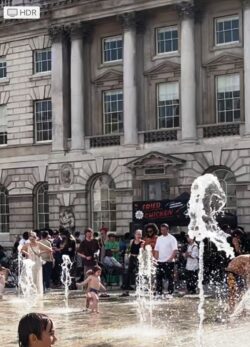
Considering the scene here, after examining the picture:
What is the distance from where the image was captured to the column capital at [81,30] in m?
36.8

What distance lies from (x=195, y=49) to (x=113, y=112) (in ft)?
16.9

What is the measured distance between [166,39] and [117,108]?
13.0 ft

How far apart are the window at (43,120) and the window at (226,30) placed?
9.41m

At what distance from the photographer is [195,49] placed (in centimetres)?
3381

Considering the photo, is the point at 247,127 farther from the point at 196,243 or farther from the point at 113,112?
the point at 196,243

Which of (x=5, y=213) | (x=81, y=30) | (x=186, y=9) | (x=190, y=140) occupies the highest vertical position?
(x=186, y=9)

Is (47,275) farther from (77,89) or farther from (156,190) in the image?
(77,89)

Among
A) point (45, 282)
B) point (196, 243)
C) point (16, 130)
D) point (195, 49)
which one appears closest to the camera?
point (196, 243)

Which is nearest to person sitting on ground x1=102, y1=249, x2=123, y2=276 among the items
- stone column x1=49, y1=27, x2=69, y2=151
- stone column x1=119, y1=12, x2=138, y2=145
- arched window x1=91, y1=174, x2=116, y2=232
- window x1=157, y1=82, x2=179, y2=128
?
stone column x1=119, y1=12, x2=138, y2=145

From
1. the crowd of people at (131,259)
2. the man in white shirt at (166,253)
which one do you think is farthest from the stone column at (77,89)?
the man in white shirt at (166,253)

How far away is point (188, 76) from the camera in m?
33.3

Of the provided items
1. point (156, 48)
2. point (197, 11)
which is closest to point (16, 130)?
point (156, 48)

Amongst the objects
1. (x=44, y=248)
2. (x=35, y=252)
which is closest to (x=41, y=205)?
(x=44, y=248)

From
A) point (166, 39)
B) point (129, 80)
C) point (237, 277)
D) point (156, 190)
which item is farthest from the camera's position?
point (166, 39)
